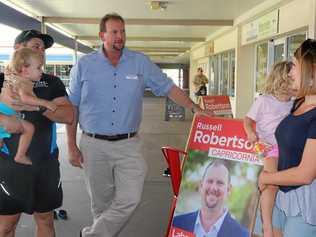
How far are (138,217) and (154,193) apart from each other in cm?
105

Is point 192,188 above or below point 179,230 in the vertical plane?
above

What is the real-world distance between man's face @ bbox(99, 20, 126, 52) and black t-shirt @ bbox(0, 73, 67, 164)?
66 centimetres

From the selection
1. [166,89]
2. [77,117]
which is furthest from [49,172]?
[166,89]

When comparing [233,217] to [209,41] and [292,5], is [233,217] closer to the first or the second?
[292,5]

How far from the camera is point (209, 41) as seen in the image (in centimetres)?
2020

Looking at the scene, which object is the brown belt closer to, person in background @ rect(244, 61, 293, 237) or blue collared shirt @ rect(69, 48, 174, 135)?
blue collared shirt @ rect(69, 48, 174, 135)

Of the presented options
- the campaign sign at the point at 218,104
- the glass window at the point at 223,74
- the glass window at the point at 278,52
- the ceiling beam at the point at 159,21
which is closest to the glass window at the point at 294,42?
the glass window at the point at 278,52

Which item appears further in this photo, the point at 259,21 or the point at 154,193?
the point at 259,21

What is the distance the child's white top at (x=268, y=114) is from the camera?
10.4ft

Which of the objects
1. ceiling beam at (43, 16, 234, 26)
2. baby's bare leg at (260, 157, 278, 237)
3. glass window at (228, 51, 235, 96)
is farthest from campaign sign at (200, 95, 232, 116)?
glass window at (228, 51, 235, 96)

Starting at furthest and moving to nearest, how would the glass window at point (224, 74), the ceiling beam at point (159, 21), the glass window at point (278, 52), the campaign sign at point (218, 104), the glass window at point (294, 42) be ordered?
the glass window at point (224, 74)
the ceiling beam at point (159, 21)
the glass window at point (278, 52)
the glass window at point (294, 42)
the campaign sign at point (218, 104)

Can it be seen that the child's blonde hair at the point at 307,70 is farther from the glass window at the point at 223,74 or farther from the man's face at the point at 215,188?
the glass window at the point at 223,74

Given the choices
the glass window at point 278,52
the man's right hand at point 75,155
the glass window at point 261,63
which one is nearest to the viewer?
the man's right hand at point 75,155

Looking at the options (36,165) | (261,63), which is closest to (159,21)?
(261,63)
